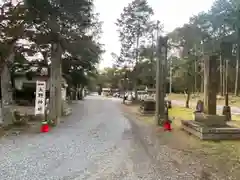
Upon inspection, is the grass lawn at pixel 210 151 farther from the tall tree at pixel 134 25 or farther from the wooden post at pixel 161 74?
the tall tree at pixel 134 25

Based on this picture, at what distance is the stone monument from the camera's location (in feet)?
30.8

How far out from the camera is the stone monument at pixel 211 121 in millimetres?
9377

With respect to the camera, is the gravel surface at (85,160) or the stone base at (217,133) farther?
the stone base at (217,133)

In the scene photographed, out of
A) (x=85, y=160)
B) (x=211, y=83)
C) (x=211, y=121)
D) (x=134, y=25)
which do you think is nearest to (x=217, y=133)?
(x=211, y=121)

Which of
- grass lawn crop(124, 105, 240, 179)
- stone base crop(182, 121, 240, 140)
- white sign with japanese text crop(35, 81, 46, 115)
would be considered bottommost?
grass lawn crop(124, 105, 240, 179)

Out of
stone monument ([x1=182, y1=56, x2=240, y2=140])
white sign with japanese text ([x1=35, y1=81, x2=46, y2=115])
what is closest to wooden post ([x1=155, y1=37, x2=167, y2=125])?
stone monument ([x1=182, y1=56, x2=240, y2=140])

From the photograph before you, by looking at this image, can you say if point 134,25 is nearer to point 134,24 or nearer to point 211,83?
point 134,24

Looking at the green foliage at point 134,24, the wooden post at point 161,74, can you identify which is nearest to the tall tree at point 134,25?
the green foliage at point 134,24

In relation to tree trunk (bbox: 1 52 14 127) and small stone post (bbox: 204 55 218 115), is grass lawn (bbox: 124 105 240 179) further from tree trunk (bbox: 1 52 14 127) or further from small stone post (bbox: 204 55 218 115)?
tree trunk (bbox: 1 52 14 127)

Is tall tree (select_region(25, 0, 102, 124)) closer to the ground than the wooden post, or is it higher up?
higher up

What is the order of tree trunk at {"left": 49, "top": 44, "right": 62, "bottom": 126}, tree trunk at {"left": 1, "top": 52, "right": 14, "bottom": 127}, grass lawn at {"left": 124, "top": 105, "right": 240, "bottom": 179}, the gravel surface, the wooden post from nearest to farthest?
the gravel surface, grass lawn at {"left": 124, "top": 105, "right": 240, "bottom": 179}, tree trunk at {"left": 1, "top": 52, "right": 14, "bottom": 127}, tree trunk at {"left": 49, "top": 44, "right": 62, "bottom": 126}, the wooden post

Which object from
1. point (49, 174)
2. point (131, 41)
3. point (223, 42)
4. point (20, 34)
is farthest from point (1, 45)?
point (131, 41)

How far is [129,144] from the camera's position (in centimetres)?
892

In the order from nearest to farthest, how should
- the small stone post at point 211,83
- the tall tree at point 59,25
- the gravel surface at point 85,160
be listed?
the gravel surface at point 85,160, the small stone post at point 211,83, the tall tree at point 59,25
